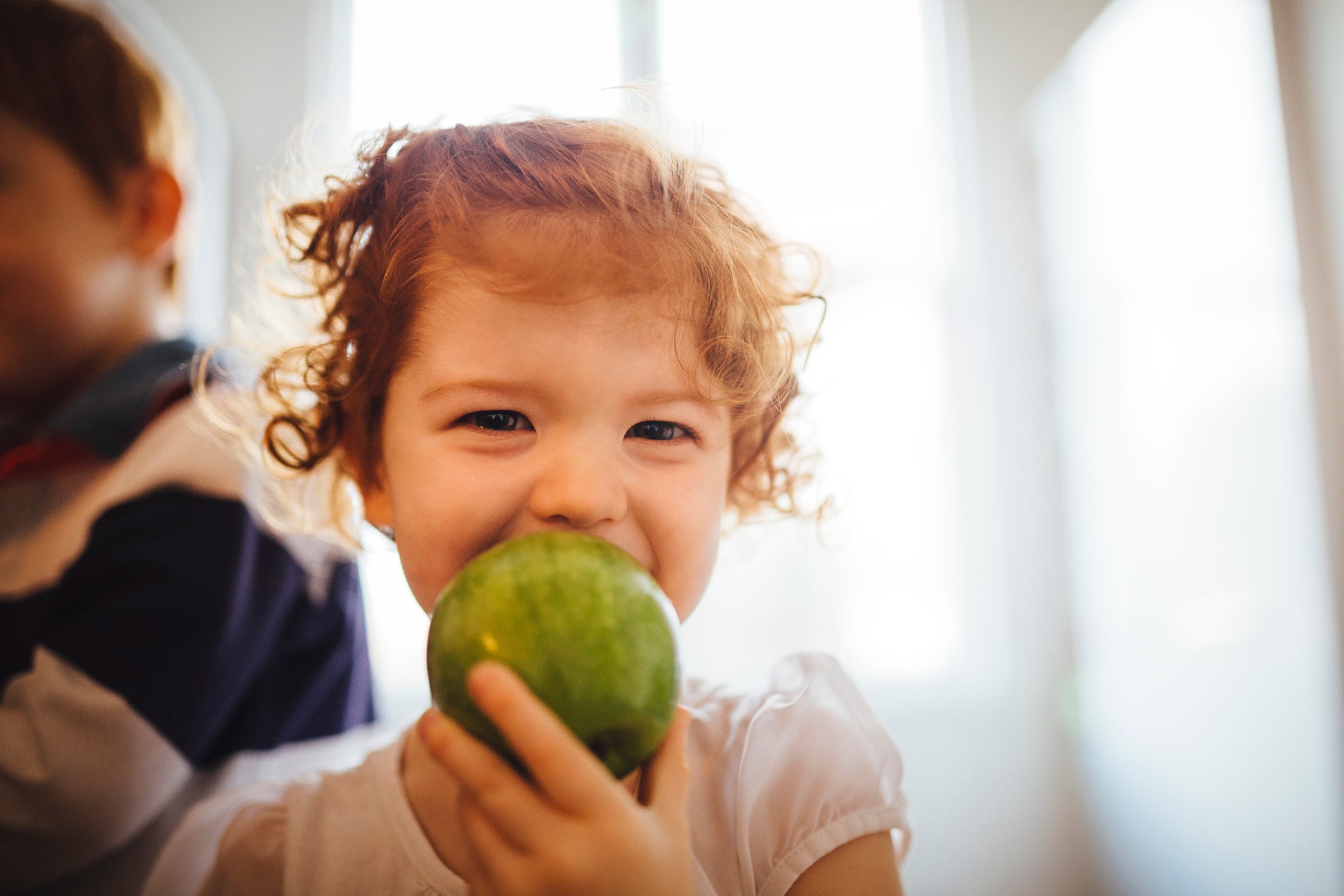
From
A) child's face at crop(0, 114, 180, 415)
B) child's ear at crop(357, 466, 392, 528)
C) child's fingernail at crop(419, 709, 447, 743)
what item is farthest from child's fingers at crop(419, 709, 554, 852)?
child's face at crop(0, 114, 180, 415)

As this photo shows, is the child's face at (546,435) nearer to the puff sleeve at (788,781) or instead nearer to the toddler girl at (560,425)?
the toddler girl at (560,425)

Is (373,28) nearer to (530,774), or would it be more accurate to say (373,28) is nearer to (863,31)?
(863,31)

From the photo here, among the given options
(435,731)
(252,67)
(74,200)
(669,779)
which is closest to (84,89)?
(74,200)

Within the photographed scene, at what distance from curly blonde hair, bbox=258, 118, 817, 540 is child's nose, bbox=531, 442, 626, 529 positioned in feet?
0.50

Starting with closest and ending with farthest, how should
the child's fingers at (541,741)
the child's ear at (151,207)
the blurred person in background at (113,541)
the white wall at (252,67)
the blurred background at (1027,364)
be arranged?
the child's fingers at (541,741), the blurred person in background at (113,541), the child's ear at (151,207), the blurred background at (1027,364), the white wall at (252,67)

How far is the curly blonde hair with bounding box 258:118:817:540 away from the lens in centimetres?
67

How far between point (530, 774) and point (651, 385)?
0.32 meters

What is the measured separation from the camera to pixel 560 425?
607 millimetres

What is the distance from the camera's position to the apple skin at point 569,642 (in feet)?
1.39

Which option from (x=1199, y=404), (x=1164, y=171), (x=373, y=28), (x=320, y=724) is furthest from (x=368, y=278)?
(x=373, y=28)

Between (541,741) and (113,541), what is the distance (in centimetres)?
70

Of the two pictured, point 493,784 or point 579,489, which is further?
point 579,489

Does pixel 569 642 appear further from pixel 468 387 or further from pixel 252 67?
pixel 252 67

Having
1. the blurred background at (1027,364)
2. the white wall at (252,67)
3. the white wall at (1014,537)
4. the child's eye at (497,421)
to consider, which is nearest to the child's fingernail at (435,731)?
the child's eye at (497,421)
